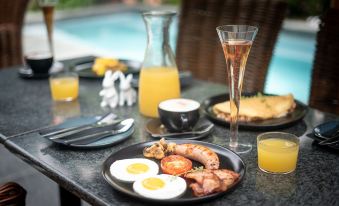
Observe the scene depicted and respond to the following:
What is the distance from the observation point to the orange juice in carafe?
1434 millimetres

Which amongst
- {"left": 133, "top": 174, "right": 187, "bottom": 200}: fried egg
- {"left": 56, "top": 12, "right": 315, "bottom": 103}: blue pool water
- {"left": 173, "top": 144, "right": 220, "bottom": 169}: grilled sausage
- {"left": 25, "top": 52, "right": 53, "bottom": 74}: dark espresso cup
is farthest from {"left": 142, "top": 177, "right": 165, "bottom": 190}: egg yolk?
{"left": 56, "top": 12, "right": 315, "bottom": 103}: blue pool water

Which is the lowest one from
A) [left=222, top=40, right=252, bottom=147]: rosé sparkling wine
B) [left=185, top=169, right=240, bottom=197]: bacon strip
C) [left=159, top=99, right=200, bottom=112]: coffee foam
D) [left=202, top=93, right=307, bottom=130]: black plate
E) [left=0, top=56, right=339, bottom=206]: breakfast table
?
[left=0, top=56, right=339, bottom=206]: breakfast table

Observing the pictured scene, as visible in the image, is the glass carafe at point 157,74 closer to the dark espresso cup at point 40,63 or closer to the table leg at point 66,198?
the table leg at point 66,198

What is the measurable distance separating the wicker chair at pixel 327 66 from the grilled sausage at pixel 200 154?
2.94ft

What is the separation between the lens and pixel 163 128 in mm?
1298

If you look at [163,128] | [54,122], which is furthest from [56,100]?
[163,128]

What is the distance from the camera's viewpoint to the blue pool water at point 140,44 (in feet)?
16.7

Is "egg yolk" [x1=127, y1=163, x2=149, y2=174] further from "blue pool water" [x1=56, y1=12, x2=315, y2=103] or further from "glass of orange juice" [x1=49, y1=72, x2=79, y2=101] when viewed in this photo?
"blue pool water" [x1=56, y1=12, x2=315, y2=103]

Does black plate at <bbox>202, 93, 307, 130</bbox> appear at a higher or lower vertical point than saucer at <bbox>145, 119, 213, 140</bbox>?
higher

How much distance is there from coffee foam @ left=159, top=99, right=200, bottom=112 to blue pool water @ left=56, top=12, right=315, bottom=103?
83.2 inches

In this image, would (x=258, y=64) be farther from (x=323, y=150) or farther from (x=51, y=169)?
(x=51, y=169)

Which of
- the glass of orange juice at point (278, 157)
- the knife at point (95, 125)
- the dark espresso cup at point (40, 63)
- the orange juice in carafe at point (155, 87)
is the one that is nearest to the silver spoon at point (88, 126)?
the knife at point (95, 125)

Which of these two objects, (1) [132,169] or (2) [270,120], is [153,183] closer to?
(1) [132,169]

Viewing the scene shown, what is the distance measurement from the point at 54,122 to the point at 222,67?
1.05 meters
